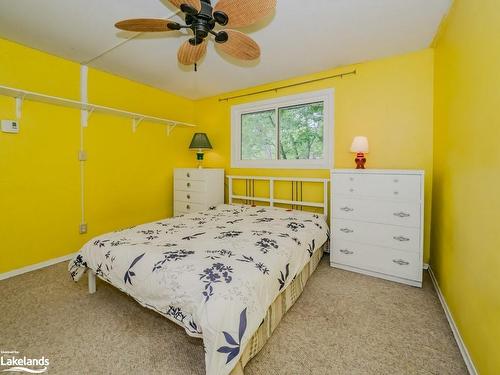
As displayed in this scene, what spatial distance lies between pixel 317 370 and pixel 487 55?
1.93 metres

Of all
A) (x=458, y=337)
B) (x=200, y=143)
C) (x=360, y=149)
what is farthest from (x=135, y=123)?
Answer: (x=458, y=337)

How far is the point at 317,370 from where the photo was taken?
1.27m

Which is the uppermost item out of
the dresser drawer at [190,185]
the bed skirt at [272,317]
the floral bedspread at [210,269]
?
the dresser drawer at [190,185]

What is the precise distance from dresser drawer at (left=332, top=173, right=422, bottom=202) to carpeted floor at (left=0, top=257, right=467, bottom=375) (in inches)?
34.2

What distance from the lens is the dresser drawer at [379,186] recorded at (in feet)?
6.97

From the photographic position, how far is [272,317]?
152 cm

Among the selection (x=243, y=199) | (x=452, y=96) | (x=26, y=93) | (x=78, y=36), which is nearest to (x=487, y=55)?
(x=452, y=96)

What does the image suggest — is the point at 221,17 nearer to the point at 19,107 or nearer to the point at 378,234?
the point at 378,234

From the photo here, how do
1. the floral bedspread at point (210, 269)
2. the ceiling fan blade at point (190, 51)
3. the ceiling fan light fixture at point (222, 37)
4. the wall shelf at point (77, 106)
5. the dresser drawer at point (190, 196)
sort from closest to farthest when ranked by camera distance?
the floral bedspread at point (210, 269) → the ceiling fan light fixture at point (222, 37) → the ceiling fan blade at point (190, 51) → the wall shelf at point (77, 106) → the dresser drawer at point (190, 196)

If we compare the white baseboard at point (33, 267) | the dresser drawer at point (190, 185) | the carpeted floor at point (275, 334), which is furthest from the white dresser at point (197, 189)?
the carpeted floor at point (275, 334)

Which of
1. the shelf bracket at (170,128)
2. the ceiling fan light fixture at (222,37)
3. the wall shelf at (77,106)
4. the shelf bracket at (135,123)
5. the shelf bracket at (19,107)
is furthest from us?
the shelf bracket at (170,128)

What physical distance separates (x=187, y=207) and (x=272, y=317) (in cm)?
252

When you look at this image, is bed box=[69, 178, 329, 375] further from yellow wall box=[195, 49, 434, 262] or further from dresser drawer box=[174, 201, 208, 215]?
yellow wall box=[195, 49, 434, 262]

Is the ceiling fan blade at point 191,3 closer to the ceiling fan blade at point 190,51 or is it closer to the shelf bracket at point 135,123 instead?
the ceiling fan blade at point 190,51
